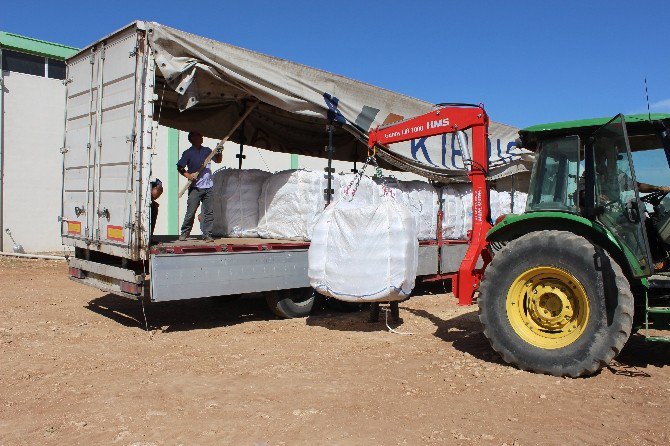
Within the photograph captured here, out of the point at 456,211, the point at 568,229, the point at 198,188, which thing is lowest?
the point at 568,229

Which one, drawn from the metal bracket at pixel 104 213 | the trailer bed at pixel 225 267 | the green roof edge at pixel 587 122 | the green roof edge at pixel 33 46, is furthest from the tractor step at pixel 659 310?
the green roof edge at pixel 33 46

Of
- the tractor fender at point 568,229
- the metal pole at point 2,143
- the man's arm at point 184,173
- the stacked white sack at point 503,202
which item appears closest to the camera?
the tractor fender at point 568,229

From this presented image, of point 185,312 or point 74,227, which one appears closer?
point 74,227

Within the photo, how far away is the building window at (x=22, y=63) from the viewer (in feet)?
45.5

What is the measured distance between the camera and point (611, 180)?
5023mm

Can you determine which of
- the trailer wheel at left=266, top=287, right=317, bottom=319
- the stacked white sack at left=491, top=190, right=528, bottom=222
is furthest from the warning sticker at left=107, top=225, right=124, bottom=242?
the stacked white sack at left=491, top=190, right=528, bottom=222

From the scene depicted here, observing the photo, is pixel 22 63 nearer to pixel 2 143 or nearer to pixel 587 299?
pixel 2 143

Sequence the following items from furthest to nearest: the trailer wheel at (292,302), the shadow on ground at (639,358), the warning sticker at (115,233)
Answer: the trailer wheel at (292,302), the warning sticker at (115,233), the shadow on ground at (639,358)

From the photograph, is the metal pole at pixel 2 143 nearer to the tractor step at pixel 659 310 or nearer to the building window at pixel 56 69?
the building window at pixel 56 69

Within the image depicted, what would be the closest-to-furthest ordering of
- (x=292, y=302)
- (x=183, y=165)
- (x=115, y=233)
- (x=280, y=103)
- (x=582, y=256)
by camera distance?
(x=582, y=256)
(x=115, y=233)
(x=280, y=103)
(x=292, y=302)
(x=183, y=165)

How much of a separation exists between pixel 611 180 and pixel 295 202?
3.91 metres

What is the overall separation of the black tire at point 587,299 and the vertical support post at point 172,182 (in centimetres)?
1139

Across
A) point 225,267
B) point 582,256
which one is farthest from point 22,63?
point 582,256

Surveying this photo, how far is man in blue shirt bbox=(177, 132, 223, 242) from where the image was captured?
7.66 metres
